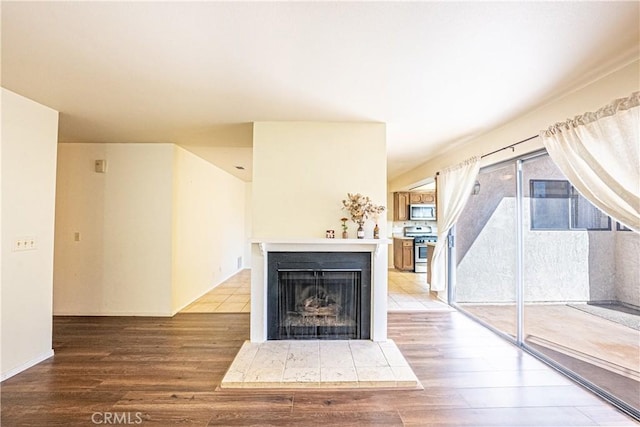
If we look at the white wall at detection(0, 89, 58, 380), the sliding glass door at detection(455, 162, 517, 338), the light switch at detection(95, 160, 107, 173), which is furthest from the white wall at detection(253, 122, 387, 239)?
the light switch at detection(95, 160, 107, 173)

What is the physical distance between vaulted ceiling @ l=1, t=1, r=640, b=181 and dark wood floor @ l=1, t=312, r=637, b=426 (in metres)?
2.33

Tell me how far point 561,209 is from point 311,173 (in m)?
2.86

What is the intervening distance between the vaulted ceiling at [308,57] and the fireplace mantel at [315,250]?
129 centimetres

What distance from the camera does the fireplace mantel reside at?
10.7ft

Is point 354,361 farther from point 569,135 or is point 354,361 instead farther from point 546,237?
point 546,237

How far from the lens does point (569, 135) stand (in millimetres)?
2457

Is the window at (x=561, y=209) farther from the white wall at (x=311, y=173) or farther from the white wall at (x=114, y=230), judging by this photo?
the white wall at (x=114, y=230)

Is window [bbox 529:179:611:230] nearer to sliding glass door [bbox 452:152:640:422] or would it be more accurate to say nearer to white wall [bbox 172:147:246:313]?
sliding glass door [bbox 452:152:640:422]

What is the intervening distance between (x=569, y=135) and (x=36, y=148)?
14.8 ft

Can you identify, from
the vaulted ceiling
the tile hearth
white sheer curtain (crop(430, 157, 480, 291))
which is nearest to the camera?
the vaulted ceiling

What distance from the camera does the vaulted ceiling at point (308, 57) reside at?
5.25ft

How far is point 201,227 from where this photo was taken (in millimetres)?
5465

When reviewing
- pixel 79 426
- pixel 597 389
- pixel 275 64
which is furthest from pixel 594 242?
pixel 79 426

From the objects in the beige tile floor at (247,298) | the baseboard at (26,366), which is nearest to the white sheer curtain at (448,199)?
the beige tile floor at (247,298)
